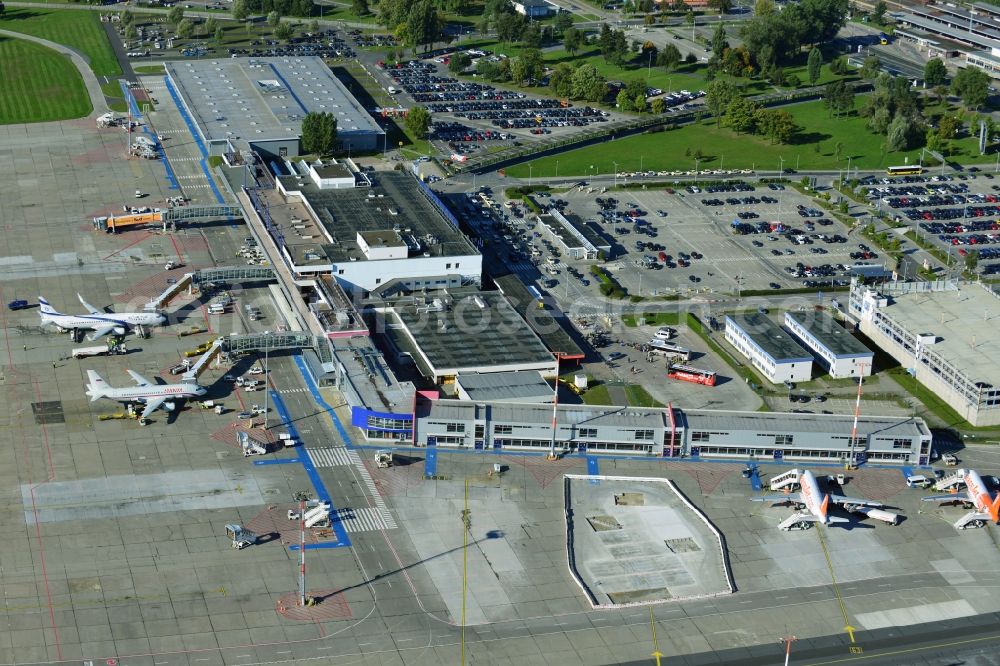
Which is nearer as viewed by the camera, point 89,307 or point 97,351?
point 97,351

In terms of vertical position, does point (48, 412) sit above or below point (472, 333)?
below

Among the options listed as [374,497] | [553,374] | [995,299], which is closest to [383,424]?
[374,497]

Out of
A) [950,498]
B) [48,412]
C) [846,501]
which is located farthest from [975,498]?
[48,412]

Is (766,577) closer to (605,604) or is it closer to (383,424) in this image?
(605,604)

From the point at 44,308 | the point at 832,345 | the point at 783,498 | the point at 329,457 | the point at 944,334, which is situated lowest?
the point at 329,457

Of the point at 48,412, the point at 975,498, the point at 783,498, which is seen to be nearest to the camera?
the point at 783,498

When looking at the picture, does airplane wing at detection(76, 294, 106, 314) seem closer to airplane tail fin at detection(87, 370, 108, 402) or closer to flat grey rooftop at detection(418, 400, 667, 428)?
airplane tail fin at detection(87, 370, 108, 402)

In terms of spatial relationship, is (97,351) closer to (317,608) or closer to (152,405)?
(152,405)
